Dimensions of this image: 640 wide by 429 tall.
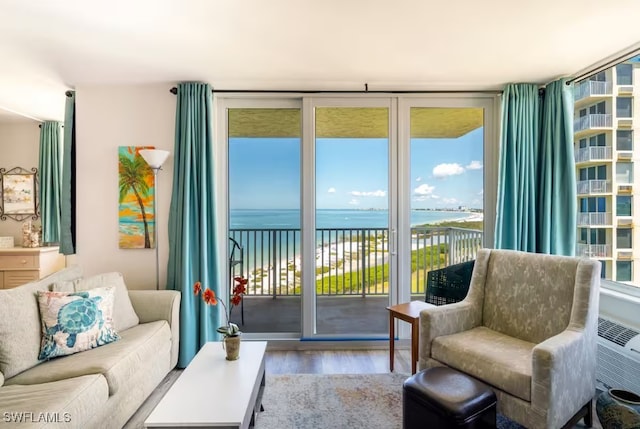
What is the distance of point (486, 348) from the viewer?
203 cm

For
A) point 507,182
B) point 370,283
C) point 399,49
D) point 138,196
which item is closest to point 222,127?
point 138,196

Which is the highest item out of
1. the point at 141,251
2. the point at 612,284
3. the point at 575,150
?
the point at 575,150

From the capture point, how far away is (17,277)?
400 cm

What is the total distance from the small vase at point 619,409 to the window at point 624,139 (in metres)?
1.90

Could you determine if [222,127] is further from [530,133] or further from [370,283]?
[530,133]

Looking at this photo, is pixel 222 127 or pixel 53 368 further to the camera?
pixel 222 127

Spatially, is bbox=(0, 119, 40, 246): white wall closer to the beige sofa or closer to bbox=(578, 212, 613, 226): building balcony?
the beige sofa

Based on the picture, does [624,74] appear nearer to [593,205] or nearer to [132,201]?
[593,205]

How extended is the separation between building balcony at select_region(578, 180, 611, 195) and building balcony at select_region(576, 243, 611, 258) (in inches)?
18.7

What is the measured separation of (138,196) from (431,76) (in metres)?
3.04

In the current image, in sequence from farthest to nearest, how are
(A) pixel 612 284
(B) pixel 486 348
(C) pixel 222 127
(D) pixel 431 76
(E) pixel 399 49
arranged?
(C) pixel 222 127 → (D) pixel 431 76 → (A) pixel 612 284 → (E) pixel 399 49 → (B) pixel 486 348

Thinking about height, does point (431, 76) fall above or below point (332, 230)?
above

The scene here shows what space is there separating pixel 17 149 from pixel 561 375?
21.0 feet

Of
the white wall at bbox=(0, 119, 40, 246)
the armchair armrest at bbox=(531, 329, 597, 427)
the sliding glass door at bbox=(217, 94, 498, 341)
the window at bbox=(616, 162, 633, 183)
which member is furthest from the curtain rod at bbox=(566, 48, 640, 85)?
the white wall at bbox=(0, 119, 40, 246)
